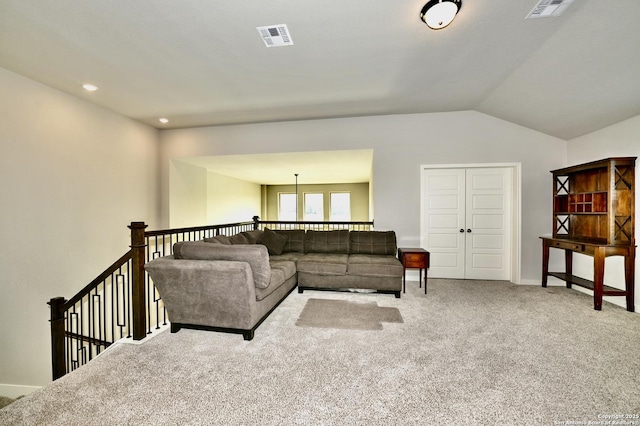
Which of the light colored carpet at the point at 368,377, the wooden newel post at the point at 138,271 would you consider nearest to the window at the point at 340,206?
the light colored carpet at the point at 368,377

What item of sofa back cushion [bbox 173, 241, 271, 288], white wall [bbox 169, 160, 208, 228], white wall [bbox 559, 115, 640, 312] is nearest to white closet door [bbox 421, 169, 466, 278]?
white wall [bbox 559, 115, 640, 312]

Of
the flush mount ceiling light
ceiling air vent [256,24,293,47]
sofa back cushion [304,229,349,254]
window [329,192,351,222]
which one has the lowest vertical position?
sofa back cushion [304,229,349,254]

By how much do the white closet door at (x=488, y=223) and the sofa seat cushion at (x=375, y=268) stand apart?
178cm

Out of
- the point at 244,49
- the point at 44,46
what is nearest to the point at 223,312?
the point at 244,49

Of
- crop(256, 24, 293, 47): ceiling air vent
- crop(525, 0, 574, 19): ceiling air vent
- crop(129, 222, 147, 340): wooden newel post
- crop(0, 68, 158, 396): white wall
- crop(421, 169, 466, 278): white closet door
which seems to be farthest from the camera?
crop(421, 169, 466, 278): white closet door

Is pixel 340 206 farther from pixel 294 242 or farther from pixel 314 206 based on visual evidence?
pixel 294 242

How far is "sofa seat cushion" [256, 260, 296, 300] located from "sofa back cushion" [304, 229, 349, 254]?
88 cm

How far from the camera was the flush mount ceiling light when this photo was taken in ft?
6.32

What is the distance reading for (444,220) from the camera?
15.4ft

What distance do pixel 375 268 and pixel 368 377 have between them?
1914 millimetres

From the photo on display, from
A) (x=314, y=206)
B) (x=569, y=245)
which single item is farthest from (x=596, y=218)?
(x=314, y=206)

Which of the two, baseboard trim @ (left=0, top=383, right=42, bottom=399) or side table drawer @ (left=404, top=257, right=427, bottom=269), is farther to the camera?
side table drawer @ (left=404, top=257, right=427, bottom=269)

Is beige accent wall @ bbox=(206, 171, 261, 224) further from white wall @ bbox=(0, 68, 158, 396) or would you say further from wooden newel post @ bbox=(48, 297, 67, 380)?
wooden newel post @ bbox=(48, 297, 67, 380)

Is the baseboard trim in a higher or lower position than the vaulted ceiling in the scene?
lower
